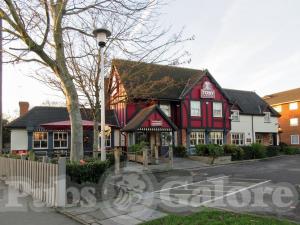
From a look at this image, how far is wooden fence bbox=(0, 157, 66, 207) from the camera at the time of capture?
345 inches

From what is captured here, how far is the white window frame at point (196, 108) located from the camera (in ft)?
102

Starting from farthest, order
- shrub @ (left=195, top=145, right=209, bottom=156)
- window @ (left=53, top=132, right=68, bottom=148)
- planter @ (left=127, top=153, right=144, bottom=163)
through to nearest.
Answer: window @ (left=53, top=132, right=68, bottom=148) → shrub @ (left=195, top=145, right=209, bottom=156) → planter @ (left=127, top=153, right=144, bottom=163)

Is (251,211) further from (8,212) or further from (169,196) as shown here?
(8,212)

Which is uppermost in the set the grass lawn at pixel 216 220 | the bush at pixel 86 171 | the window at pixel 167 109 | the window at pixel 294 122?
the window at pixel 167 109

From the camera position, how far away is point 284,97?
5188 cm

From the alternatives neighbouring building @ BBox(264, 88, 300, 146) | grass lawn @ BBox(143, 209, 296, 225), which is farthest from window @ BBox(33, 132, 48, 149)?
neighbouring building @ BBox(264, 88, 300, 146)

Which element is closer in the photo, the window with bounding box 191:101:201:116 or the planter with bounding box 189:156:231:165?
the planter with bounding box 189:156:231:165

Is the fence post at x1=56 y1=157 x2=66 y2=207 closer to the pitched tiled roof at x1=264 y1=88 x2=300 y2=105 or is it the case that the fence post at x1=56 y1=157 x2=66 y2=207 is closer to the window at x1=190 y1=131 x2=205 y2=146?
the window at x1=190 y1=131 x2=205 y2=146

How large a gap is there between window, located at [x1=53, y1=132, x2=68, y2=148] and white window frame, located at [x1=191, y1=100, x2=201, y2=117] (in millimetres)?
12333

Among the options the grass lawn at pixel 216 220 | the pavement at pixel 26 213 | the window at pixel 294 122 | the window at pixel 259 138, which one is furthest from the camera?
the window at pixel 294 122

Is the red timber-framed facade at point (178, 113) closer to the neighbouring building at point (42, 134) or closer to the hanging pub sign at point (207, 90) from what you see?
the hanging pub sign at point (207, 90)

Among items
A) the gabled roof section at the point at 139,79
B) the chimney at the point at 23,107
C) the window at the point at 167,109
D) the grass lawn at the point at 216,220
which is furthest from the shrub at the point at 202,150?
the grass lawn at the point at 216,220

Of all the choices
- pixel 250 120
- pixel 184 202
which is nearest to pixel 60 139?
pixel 184 202

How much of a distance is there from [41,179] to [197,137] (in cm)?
2321
